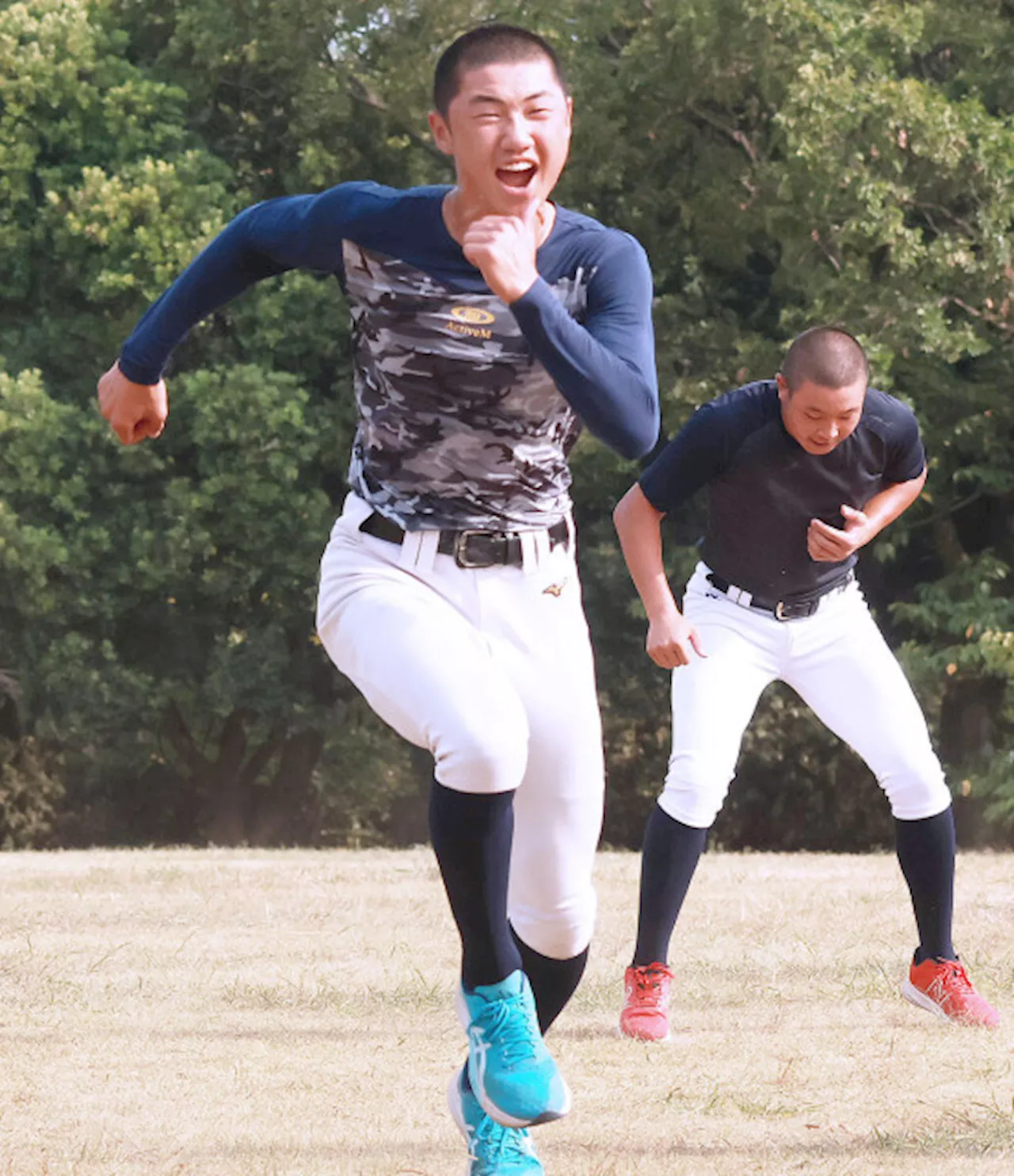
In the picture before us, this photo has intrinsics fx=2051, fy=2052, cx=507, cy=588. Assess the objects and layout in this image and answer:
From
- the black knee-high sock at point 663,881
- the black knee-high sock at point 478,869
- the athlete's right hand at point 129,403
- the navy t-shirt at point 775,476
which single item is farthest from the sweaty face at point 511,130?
the black knee-high sock at point 663,881

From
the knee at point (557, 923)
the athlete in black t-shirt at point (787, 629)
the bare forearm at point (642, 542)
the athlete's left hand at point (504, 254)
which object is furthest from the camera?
the athlete in black t-shirt at point (787, 629)

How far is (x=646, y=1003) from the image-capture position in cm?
657

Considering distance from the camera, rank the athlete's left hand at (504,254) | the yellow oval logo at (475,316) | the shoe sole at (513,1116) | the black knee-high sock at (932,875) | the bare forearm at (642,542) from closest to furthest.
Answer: the athlete's left hand at (504,254), the shoe sole at (513,1116), the yellow oval logo at (475,316), the bare forearm at (642,542), the black knee-high sock at (932,875)

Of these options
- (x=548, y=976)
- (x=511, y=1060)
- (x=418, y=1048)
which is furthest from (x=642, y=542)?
(x=511, y=1060)

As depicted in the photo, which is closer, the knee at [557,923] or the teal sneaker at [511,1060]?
the teal sneaker at [511,1060]

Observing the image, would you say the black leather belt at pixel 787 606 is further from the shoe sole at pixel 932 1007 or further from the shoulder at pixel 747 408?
the shoe sole at pixel 932 1007

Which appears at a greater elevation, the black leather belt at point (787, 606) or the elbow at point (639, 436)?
the elbow at point (639, 436)

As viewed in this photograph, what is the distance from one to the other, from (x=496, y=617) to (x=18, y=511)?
2272cm

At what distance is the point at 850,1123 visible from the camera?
16.9ft

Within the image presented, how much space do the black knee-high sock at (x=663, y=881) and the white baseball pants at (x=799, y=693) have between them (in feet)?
0.19

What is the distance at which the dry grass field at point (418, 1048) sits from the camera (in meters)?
4.83

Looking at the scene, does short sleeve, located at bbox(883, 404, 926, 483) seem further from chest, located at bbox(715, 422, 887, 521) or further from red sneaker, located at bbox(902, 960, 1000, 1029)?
red sneaker, located at bbox(902, 960, 1000, 1029)

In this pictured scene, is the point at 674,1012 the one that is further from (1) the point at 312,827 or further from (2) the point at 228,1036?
(1) the point at 312,827

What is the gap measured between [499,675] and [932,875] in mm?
3037
